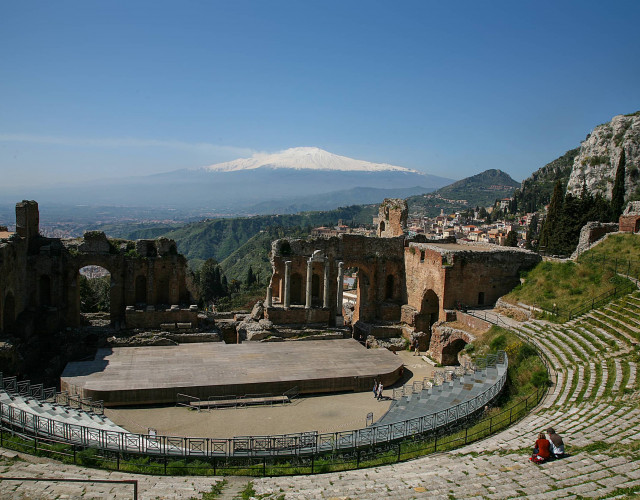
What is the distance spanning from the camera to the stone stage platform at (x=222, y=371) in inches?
788

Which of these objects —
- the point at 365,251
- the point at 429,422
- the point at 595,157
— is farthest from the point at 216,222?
the point at 429,422

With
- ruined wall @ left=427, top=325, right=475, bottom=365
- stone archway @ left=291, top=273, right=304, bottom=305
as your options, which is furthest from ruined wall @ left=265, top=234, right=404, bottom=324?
ruined wall @ left=427, top=325, right=475, bottom=365

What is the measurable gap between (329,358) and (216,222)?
164789 mm

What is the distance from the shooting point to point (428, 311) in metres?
30.9

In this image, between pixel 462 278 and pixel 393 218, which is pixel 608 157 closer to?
pixel 393 218

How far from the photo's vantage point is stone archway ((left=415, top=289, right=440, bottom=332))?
30656 millimetres

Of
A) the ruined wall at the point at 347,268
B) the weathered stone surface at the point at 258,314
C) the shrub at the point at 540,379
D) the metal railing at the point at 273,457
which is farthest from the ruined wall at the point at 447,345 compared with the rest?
the metal railing at the point at 273,457

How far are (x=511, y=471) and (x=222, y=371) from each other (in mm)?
13654

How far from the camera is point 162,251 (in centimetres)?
2947

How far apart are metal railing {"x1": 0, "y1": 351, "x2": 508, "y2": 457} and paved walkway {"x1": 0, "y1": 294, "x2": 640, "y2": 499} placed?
1352 millimetres

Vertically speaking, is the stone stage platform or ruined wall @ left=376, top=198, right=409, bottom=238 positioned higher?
ruined wall @ left=376, top=198, right=409, bottom=238

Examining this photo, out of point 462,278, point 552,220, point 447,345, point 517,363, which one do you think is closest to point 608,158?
point 552,220

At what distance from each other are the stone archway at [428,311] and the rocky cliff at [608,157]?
143 ft

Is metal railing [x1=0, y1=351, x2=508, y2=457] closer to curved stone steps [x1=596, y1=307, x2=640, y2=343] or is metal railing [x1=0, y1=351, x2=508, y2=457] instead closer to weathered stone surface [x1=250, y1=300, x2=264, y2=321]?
curved stone steps [x1=596, y1=307, x2=640, y2=343]
